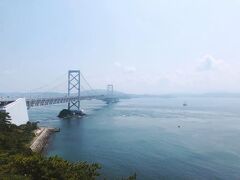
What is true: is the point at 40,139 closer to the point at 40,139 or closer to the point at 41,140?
the point at 40,139

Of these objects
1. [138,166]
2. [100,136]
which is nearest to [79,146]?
[100,136]

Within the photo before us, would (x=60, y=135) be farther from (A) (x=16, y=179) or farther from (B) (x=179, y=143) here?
(A) (x=16, y=179)

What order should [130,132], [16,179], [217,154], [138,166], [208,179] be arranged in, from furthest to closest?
[130,132] < [217,154] < [138,166] < [208,179] < [16,179]

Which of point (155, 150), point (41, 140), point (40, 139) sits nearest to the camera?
point (155, 150)

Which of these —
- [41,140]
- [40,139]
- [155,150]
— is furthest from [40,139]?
[155,150]

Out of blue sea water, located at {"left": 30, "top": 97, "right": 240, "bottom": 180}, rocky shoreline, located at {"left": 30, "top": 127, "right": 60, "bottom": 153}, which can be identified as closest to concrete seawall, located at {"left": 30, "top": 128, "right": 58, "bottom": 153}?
rocky shoreline, located at {"left": 30, "top": 127, "right": 60, "bottom": 153}

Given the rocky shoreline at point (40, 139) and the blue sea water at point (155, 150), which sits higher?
the rocky shoreline at point (40, 139)

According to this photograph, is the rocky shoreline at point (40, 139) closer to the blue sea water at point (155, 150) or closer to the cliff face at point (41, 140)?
the cliff face at point (41, 140)

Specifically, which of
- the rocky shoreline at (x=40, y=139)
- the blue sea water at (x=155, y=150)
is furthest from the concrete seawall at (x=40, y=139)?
the blue sea water at (x=155, y=150)

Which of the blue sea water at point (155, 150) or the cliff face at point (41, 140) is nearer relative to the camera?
the blue sea water at point (155, 150)
